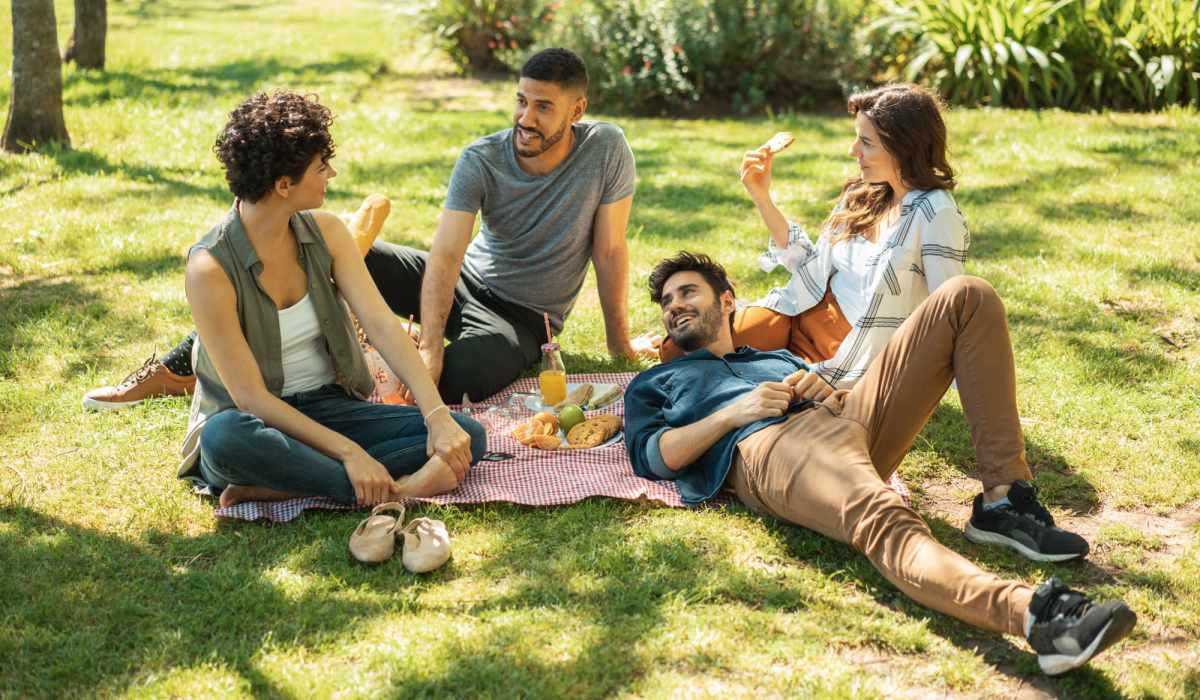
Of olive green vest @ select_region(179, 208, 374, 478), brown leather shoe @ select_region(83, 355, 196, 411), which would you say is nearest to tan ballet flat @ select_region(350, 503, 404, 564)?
olive green vest @ select_region(179, 208, 374, 478)

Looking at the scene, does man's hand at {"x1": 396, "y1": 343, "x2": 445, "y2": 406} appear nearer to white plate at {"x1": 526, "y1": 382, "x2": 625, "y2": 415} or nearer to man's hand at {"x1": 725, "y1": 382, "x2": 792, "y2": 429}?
white plate at {"x1": 526, "y1": 382, "x2": 625, "y2": 415}

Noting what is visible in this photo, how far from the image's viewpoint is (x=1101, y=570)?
3.80 m

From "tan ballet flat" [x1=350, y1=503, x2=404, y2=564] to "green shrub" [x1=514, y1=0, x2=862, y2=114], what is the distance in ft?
25.3

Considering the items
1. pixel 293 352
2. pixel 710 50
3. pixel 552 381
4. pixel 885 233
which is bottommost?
pixel 552 381

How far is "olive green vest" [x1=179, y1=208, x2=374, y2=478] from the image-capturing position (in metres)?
4.04

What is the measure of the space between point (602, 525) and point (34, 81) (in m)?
6.58

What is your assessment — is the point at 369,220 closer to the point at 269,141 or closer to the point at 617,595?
the point at 269,141

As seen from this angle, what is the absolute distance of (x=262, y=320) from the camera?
411 centimetres

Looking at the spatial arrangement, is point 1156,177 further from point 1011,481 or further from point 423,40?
point 423,40

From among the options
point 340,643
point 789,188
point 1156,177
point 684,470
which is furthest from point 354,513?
point 1156,177

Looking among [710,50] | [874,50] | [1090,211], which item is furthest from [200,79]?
[1090,211]

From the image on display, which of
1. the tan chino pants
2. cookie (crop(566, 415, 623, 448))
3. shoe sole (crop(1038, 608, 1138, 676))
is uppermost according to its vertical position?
the tan chino pants

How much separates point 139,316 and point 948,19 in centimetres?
725

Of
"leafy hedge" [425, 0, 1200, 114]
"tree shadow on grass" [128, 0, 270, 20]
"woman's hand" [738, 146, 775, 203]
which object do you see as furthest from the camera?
"tree shadow on grass" [128, 0, 270, 20]
